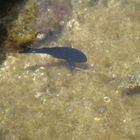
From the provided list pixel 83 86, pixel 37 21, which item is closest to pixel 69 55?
pixel 83 86

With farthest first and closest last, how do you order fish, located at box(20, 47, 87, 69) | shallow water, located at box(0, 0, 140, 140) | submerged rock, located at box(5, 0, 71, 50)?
fish, located at box(20, 47, 87, 69) < submerged rock, located at box(5, 0, 71, 50) < shallow water, located at box(0, 0, 140, 140)

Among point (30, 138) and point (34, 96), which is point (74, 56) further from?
point (30, 138)

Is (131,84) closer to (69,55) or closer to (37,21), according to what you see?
(69,55)

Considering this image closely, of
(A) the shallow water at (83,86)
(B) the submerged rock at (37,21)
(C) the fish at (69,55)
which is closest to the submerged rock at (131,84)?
(A) the shallow water at (83,86)

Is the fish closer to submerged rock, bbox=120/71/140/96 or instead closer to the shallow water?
the shallow water

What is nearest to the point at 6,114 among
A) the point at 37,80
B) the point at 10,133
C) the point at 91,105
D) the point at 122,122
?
the point at 10,133

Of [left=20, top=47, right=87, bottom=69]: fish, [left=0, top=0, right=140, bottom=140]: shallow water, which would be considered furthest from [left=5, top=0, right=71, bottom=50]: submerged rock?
[left=20, top=47, right=87, bottom=69]: fish

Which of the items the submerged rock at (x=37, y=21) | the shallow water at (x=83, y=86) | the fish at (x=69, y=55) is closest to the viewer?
the shallow water at (x=83, y=86)

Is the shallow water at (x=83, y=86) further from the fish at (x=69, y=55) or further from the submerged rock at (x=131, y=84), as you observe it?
the fish at (x=69, y=55)
